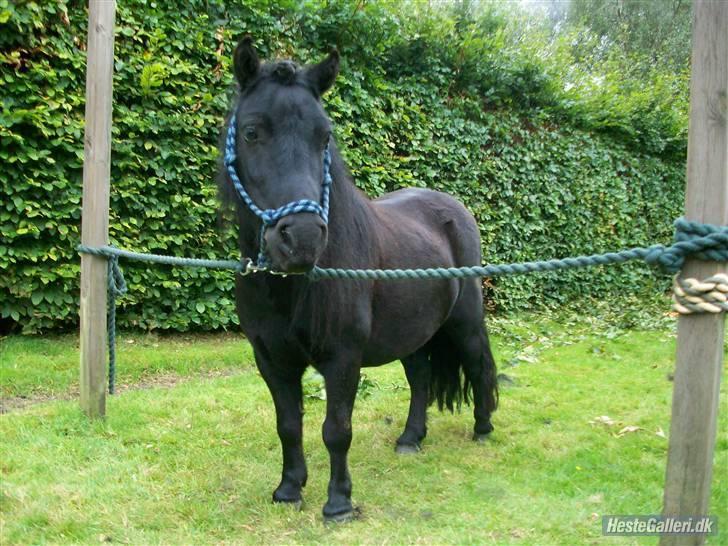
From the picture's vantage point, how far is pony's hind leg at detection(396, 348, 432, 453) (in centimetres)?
400

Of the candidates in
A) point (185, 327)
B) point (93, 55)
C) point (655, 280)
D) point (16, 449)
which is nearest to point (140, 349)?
point (185, 327)

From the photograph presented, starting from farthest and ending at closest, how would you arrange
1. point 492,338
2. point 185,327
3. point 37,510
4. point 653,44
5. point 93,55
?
point 653,44 → point 492,338 → point 185,327 → point 93,55 → point 37,510

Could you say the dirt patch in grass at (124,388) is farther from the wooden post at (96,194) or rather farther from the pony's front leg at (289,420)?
the pony's front leg at (289,420)

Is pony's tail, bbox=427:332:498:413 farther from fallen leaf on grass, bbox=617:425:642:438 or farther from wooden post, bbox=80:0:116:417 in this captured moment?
wooden post, bbox=80:0:116:417

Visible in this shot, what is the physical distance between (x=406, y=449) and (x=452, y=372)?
27.8 inches

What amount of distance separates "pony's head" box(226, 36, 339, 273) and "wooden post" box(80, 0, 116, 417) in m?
1.76

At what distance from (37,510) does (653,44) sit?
26.0 meters

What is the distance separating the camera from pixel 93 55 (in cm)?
396

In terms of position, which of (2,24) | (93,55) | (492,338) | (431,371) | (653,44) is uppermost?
(653,44)

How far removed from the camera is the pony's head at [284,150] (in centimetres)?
225

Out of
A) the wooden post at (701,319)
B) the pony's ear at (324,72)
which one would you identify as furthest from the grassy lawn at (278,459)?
the pony's ear at (324,72)

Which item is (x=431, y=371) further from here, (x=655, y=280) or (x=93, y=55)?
(x=655, y=280)

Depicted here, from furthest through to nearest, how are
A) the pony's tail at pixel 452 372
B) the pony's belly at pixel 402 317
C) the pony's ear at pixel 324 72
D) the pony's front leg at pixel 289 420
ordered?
1. the pony's tail at pixel 452 372
2. the pony's belly at pixel 402 317
3. the pony's front leg at pixel 289 420
4. the pony's ear at pixel 324 72

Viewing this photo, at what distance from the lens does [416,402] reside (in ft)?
13.8
